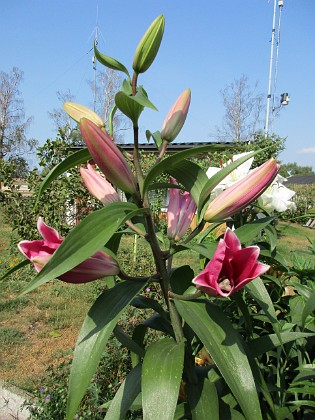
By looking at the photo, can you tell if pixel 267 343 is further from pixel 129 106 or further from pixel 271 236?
pixel 129 106

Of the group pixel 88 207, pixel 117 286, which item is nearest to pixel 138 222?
pixel 117 286

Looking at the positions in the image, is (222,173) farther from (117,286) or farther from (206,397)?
(206,397)

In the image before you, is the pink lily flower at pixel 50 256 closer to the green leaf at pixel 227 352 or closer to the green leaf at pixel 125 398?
the green leaf at pixel 227 352

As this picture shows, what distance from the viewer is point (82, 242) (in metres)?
0.56

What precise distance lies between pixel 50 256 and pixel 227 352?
13.1 inches

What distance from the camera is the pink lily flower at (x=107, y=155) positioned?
0.62 m

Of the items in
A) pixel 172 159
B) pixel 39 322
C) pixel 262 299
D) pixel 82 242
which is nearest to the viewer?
pixel 82 242

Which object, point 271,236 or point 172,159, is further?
point 271,236

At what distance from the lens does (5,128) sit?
81.7 ft

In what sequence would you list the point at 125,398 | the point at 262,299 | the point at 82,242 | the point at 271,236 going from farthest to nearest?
the point at 271,236 < the point at 125,398 < the point at 262,299 < the point at 82,242

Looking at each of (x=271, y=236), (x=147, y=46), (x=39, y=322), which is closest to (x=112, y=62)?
(x=147, y=46)

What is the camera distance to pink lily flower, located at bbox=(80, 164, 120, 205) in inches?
31.6

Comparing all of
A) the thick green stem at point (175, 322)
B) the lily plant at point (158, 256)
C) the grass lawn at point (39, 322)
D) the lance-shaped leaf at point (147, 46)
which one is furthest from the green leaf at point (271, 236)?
the grass lawn at point (39, 322)

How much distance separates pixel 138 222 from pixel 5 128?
85.4ft
